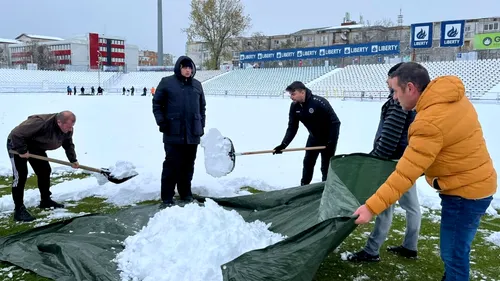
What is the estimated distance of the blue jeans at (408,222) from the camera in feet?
9.88

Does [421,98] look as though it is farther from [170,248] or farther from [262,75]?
[262,75]

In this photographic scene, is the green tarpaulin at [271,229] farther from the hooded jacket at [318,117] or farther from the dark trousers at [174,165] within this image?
the hooded jacket at [318,117]

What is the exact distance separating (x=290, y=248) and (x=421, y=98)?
40.9 inches

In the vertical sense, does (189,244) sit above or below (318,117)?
below

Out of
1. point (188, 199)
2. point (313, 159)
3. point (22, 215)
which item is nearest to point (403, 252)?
point (313, 159)

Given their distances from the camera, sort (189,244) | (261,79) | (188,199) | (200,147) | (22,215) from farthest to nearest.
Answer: (261,79) → (200,147) → (188,199) → (22,215) → (189,244)

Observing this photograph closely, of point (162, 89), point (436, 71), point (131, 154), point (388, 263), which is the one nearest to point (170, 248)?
point (388, 263)

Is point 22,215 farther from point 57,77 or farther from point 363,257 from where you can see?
point 57,77

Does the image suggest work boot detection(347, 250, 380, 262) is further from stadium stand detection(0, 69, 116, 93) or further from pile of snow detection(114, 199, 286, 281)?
stadium stand detection(0, 69, 116, 93)

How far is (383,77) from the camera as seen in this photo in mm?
25641

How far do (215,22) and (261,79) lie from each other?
14426mm

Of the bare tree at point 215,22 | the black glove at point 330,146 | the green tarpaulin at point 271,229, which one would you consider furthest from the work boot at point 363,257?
the bare tree at point 215,22

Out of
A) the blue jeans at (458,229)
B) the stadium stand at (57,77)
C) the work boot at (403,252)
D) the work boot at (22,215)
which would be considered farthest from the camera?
the stadium stand at (57,77)

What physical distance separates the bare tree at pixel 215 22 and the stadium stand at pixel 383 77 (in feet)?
58.4
